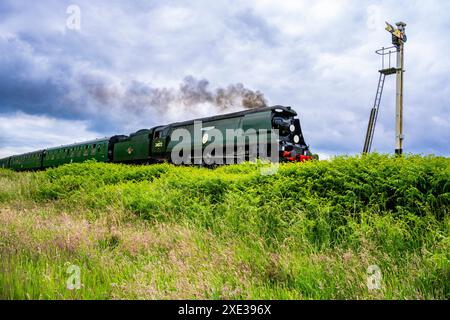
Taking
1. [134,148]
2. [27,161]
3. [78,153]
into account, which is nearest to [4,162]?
[27,161]

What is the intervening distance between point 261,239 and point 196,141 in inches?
659

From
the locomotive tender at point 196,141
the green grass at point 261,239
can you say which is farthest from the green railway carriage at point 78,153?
the green grass at point 261,239

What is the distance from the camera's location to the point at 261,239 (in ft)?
22.2

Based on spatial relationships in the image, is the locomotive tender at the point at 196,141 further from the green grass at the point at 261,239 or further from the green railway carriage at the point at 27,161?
the green grass at the point at 261,239

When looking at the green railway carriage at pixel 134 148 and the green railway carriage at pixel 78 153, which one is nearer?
the green railway carriage at pixel 134 148

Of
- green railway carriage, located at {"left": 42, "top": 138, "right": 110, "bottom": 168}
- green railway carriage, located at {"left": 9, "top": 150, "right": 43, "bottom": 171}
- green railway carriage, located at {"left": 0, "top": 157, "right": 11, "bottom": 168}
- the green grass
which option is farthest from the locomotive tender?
green railway carriage, located at {"left": 0, "top": 157, "right": 11, "bottom": 168}

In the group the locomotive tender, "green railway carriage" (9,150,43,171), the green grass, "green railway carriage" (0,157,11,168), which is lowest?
the green grass

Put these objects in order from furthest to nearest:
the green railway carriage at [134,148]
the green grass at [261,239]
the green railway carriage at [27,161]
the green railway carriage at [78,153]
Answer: the green railway carriage at [27,161] < the green railway carriage at [78,153] < the green railway carriage at [134,148] < the green grass at [261,239]

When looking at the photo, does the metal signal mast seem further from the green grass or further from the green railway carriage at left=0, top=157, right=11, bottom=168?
the green railway carriage at left=0, top=157, right=11, bottom=168

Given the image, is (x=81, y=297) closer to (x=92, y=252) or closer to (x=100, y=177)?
(x=92, y=252)

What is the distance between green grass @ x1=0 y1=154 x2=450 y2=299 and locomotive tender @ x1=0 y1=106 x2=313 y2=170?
8.90m

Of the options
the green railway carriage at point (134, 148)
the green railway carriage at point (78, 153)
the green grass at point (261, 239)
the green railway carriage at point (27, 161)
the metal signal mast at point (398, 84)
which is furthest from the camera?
the green railway carriage at point (27, 161)

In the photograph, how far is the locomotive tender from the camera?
64.3 ft

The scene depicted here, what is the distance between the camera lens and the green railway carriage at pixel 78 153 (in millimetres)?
32688
